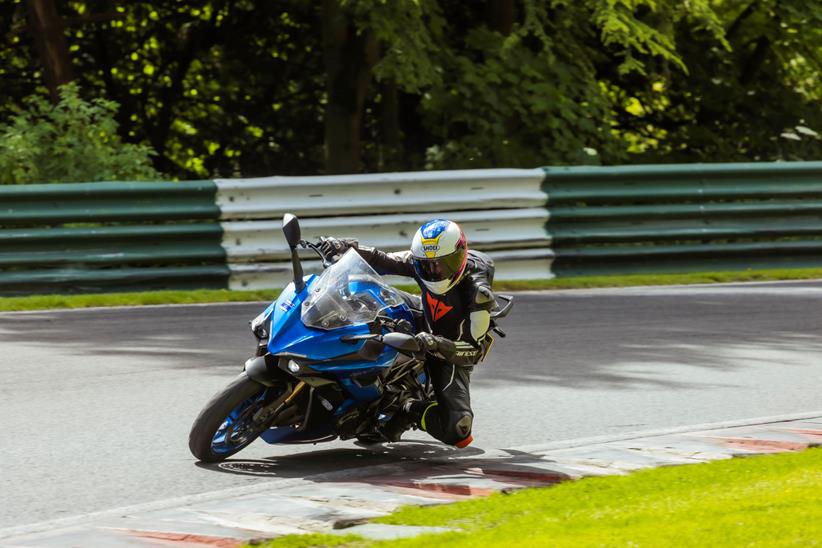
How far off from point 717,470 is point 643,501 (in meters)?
0.81

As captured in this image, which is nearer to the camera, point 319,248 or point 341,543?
point 341,543

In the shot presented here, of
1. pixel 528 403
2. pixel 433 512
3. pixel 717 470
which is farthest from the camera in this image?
A: pixel 528 403

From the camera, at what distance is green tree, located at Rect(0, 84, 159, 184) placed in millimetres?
14016

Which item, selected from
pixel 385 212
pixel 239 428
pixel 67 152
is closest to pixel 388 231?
pixel 385 212

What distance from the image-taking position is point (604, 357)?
996cm

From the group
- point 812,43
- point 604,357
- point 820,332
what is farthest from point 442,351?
point 812,43

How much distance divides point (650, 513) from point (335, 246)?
242cm

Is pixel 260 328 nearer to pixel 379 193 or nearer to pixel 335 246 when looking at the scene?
pixel 335 246

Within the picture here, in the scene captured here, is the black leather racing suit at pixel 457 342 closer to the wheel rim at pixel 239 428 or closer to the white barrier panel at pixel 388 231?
the wheel rim at pixel 239 428

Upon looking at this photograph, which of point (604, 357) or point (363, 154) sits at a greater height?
point (363, 154)

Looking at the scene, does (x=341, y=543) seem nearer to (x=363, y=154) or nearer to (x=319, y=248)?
(x=319, y=248)

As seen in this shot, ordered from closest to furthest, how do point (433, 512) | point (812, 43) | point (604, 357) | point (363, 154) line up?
point (433, 512), point (604, 357), point (812, 43), point (363, 154)

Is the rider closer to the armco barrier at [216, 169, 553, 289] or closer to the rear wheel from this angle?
the rear wheel

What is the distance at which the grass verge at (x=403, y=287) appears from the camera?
38.8ft
